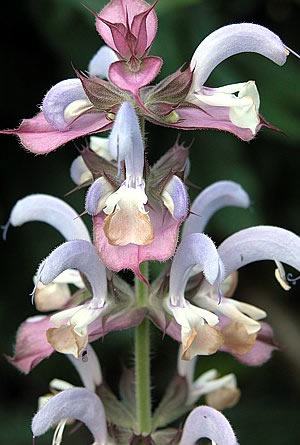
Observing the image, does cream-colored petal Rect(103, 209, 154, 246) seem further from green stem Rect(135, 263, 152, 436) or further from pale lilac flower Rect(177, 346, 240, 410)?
pale lilac flower Rect(177, 346, 240, 410)

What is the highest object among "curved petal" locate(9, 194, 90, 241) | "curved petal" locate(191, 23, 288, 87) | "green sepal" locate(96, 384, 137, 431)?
"curved petal" locate(191, 23, 288, 87)

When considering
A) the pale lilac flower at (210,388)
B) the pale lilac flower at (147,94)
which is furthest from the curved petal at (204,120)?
the pale lilac flower at (210,388)

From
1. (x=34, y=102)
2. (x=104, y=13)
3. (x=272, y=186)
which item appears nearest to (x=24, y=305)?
(x=34, y=102)

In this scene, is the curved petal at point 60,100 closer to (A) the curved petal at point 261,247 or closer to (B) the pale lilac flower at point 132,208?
(B) the pale lilac flower at point 132,208

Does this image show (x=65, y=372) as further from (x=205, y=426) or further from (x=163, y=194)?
(x=163, y=194)

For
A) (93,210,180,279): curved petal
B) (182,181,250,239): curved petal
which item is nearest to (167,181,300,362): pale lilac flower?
(182,181,250,239): curved petal
